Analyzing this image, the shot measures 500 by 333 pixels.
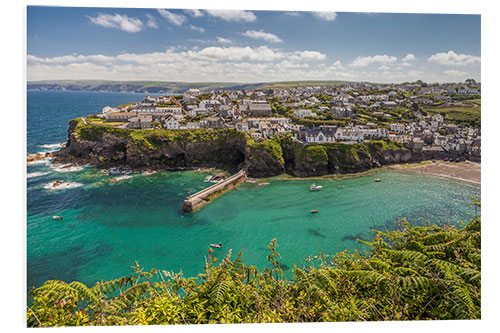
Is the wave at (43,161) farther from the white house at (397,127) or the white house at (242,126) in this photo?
the white house at (397,127)

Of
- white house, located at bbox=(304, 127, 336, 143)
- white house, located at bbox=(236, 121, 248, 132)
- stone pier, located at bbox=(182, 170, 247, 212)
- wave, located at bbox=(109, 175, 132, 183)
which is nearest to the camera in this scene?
stone pier, located at bbox=(182, 170, 247, 212)

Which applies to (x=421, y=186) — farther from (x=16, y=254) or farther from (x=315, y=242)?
(x=16, y=254)

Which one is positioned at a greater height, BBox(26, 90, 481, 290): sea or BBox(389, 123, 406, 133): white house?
BBox(389, 123, 406, 133): white house

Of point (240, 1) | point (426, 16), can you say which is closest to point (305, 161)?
point (426, 16)

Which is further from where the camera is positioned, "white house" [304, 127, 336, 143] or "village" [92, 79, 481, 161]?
"white house" [304, 127, 336, 143]

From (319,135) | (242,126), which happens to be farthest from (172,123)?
(319,135)

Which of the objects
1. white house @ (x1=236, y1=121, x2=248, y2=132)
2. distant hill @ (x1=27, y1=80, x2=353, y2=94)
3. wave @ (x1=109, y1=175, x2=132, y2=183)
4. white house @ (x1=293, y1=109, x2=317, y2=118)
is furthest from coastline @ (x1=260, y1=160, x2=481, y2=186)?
white house @ (x1=293, y1=109, x2=317, y2=118)

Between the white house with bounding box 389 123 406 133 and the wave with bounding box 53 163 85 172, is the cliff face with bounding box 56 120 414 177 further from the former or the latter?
the white house with bounding box 389 123 406 133
